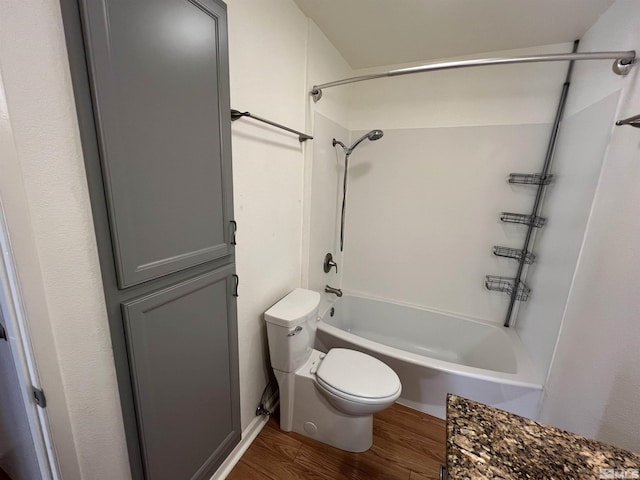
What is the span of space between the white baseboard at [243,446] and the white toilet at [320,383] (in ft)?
0.45

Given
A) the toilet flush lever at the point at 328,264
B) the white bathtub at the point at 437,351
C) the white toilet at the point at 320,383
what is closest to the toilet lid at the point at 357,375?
the white toilet at the point at 320,383

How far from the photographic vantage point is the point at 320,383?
4.47ft

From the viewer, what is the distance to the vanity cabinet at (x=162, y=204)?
2.10 feet

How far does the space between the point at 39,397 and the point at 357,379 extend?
1.20 metres

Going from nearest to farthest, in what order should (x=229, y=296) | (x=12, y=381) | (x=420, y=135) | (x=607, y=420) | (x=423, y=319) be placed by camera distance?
(x=12, y=381) < (x=607, y=420) < (x=229, y=296) < (x=420, y=135) < (x=423, y=319)

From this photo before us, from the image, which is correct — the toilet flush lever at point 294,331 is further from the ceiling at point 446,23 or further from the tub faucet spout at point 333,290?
the ceiling at point 446,23

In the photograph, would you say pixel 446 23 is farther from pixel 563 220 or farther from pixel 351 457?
pixel 351 457

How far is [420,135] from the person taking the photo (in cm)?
212

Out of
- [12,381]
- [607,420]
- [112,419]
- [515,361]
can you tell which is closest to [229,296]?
[112,419]

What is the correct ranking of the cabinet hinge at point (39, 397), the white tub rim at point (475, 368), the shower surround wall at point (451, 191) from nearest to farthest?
1. the cabinet hinge at point (39, 397)
2. the white tub rim at point (475, 368)
3. the shower surround wall at point (451, 191)

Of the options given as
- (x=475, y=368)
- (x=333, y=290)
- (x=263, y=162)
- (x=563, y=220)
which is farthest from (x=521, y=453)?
(x=333, y=290)

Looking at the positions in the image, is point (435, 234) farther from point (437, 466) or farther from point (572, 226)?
point (437, 466)

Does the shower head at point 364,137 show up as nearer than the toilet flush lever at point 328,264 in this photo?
→ Yes

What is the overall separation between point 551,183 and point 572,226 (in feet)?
1.67
